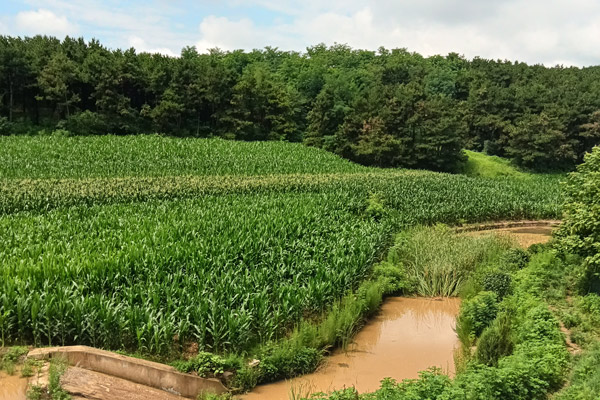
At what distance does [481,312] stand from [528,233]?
1377 cm

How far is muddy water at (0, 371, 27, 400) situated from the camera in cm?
631

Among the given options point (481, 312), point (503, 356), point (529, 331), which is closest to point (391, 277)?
point (481, 312)

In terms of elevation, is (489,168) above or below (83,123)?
below

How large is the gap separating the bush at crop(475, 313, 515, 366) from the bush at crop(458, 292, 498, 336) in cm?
96

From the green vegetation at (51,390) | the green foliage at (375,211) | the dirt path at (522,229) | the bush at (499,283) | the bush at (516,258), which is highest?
the green foliage at (375,211)

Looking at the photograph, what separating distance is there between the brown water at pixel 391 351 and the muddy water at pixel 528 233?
7837 millimetres

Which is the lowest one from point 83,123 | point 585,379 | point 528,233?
point 585,379

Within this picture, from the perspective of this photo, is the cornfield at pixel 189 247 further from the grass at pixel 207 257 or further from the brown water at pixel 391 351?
the brown water at pixel 391 351

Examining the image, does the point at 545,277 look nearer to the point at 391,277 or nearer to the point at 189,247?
the point at 391,277

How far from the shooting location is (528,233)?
21.0 meters

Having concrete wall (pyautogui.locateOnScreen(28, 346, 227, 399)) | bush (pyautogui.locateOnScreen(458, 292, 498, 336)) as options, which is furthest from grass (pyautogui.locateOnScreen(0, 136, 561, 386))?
bush (pyautogui.locateOnScreen(458, 292, 498, 336))

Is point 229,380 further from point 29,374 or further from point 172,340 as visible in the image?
point 29,374

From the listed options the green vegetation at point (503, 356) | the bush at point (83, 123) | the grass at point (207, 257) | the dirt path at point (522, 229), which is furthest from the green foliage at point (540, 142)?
the bush at point (83, 123)

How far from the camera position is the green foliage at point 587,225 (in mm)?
9484
